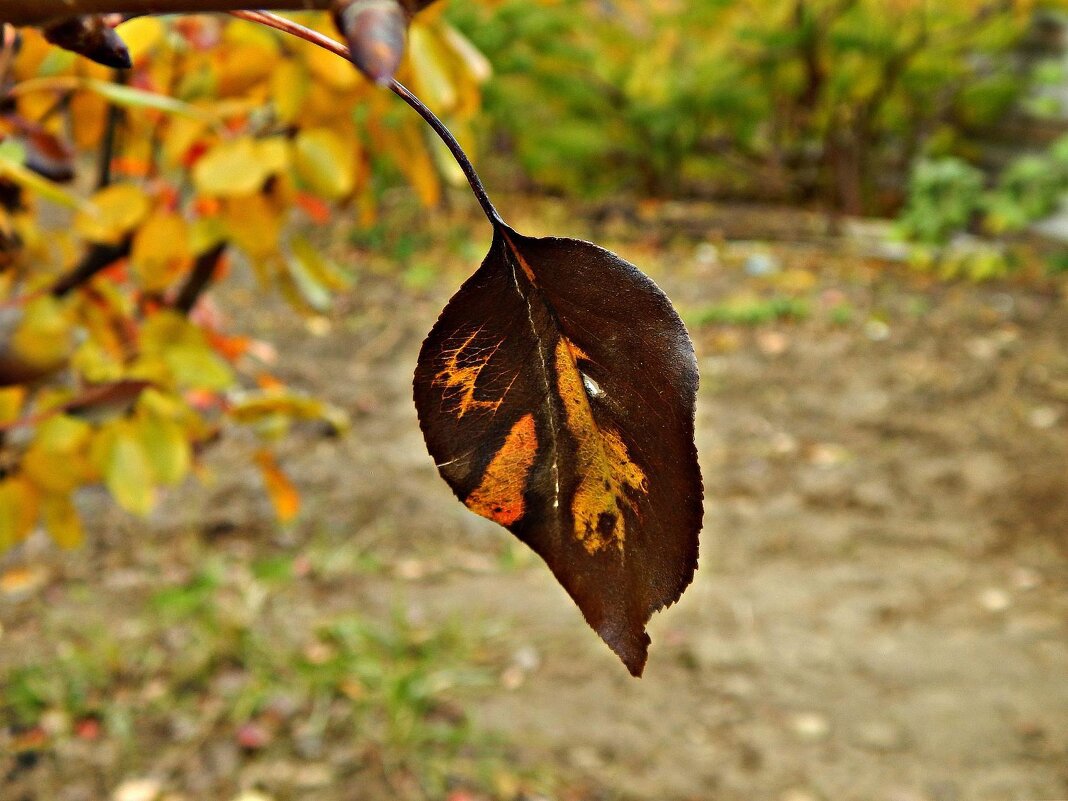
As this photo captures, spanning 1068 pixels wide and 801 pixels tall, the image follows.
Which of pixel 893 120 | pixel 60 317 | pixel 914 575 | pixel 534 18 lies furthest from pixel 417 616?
pixel 893 120

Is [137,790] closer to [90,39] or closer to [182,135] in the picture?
[182,135]

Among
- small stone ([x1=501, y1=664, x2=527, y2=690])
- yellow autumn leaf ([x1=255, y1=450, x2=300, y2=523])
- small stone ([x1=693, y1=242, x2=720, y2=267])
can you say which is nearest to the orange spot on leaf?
yellow autumn leaf ([x1=255, y1=450, x2=300, y2=523])

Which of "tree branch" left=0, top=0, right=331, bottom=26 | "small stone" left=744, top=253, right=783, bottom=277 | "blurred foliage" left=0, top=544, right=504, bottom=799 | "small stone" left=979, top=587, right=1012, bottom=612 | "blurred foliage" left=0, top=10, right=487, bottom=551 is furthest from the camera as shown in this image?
"small stone" left=744, top=253, right=783, bottom=277

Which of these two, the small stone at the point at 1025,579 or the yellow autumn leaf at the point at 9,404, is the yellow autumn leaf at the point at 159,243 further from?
the small stone at the point at 1025,579

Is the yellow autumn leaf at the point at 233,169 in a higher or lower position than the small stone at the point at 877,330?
higher

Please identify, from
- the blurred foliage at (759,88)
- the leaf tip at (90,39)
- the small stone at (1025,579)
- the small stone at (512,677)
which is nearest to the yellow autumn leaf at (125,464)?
the leaf tip at (90,39)

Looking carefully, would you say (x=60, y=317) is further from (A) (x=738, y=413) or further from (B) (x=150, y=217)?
(A) (x=738, y=413)

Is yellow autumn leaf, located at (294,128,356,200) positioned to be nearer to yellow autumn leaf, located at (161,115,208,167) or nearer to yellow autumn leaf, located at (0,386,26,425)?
yellow autumn leaf, located at (161,115,208,167)
